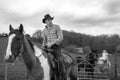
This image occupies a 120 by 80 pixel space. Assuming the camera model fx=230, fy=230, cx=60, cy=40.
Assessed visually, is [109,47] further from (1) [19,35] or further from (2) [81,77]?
(1) [19,35]

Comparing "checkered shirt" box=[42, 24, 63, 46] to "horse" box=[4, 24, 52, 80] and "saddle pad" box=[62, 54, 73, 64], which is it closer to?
"horse" box=[4, 24, 52, 80]

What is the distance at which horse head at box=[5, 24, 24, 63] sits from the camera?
15.9 ft

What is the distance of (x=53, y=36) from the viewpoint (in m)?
6.05

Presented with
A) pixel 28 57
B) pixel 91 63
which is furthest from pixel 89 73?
pixel 28 57

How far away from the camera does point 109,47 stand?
40562 millimetres

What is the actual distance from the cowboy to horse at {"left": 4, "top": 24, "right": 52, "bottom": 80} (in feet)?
1.18

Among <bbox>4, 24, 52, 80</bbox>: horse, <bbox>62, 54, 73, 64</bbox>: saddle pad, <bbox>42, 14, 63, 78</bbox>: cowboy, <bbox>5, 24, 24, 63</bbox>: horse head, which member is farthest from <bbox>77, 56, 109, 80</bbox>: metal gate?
<bbox>5, 24, 24, 63</bbox>: horse head

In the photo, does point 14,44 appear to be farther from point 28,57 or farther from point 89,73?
point 89,73

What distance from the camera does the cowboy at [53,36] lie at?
5.91 meters

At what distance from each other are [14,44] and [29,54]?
56 cm

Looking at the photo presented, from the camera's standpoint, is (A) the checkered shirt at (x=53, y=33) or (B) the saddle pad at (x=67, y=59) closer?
(A) the checkered shirt at (x=53, y=33)

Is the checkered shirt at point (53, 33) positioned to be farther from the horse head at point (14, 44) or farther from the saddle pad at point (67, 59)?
the horse head at point (14, 44)

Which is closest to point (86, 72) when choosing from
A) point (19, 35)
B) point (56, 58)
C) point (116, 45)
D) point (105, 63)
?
point (105, 63)

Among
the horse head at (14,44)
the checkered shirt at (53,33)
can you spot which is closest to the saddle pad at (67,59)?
the checkered shirt at (53,33)
